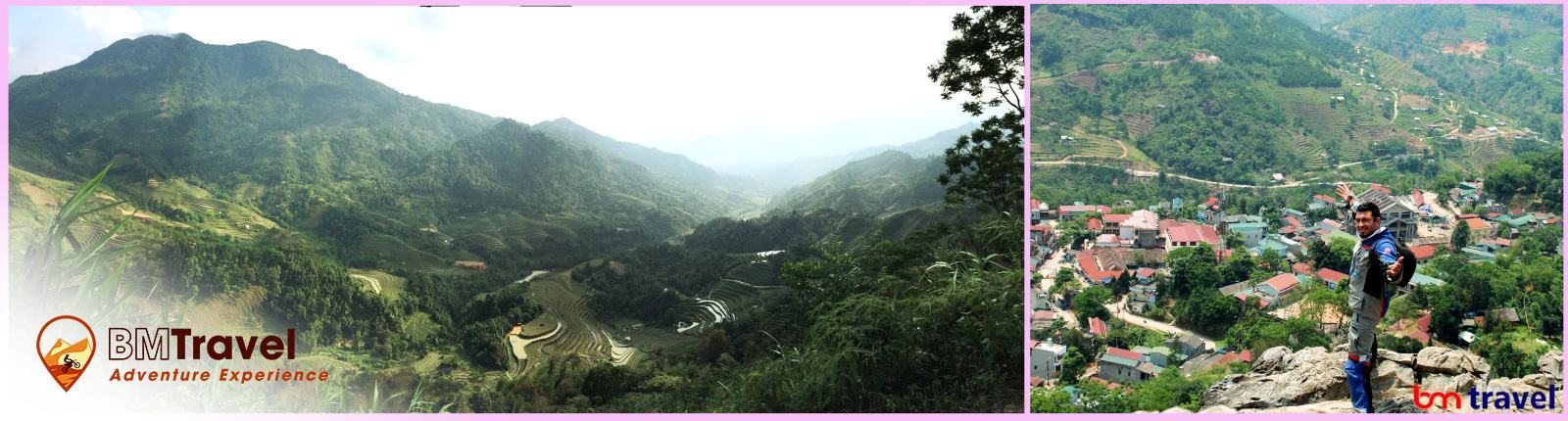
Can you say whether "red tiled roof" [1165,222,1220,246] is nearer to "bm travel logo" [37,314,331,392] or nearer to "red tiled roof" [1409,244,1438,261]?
"red tiled roof" [1409,244,1438,261]

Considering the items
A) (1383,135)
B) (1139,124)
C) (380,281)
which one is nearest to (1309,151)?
(1383,135)

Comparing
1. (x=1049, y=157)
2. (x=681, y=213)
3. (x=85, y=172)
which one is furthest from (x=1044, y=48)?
(x=85, y=172)

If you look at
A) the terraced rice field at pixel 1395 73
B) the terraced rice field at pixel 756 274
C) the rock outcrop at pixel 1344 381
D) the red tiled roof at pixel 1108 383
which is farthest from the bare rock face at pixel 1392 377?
the terraced rice field at pixel 756 274

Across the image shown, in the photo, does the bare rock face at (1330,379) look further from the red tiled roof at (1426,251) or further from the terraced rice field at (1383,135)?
the terraced rice field at (1383,135)

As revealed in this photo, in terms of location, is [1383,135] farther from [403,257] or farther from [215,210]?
[215,210]

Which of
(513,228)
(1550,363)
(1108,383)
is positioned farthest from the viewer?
(513,228)

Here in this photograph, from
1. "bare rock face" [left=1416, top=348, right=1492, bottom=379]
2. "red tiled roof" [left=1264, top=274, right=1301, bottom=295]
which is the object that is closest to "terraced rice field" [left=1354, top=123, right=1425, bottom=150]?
"red tiled roof" [left=1264, top=274, right=1301, bottom=295]
